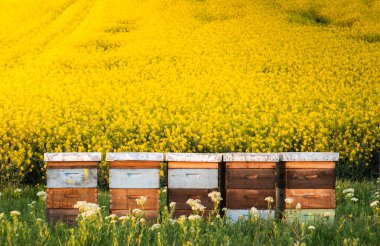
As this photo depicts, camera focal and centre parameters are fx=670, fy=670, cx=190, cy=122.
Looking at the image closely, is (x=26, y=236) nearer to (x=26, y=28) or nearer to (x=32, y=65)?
(x=32, y=65)

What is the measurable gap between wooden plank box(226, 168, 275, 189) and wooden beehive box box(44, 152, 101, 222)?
1490mm

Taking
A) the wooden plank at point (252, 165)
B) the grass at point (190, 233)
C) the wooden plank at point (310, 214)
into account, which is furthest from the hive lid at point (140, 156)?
the wooden plank at point (310, 214)

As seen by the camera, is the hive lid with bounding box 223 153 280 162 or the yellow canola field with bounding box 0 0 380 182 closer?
the hive lid with bounding box 223 153 280 162

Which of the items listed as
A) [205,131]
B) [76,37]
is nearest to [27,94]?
[205,131]

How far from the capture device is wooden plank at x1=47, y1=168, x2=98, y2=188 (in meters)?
7.25

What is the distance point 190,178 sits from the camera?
732cm

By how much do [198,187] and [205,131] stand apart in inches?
204

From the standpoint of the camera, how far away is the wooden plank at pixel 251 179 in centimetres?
736

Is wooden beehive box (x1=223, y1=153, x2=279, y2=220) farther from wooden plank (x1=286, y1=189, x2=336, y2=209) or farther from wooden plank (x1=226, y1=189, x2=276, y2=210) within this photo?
wooden plank (x1=286, y1=189, x2=336, y2=209)

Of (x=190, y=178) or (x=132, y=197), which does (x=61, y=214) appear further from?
(x=190, y=178)

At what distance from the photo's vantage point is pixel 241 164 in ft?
24.1

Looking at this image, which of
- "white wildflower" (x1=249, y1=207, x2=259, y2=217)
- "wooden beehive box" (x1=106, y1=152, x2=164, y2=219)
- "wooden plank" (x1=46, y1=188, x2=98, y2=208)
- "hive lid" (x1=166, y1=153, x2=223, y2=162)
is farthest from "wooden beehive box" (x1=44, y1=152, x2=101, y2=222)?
"white wildflower" (x1=249, y1=207, x2=259, y2=217)

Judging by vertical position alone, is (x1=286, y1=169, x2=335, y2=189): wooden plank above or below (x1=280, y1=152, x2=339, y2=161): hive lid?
below

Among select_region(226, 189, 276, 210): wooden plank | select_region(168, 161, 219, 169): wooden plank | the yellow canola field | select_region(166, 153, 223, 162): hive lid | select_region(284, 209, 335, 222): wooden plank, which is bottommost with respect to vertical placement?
select_region(284, 209, 335, 222): wooden plank
